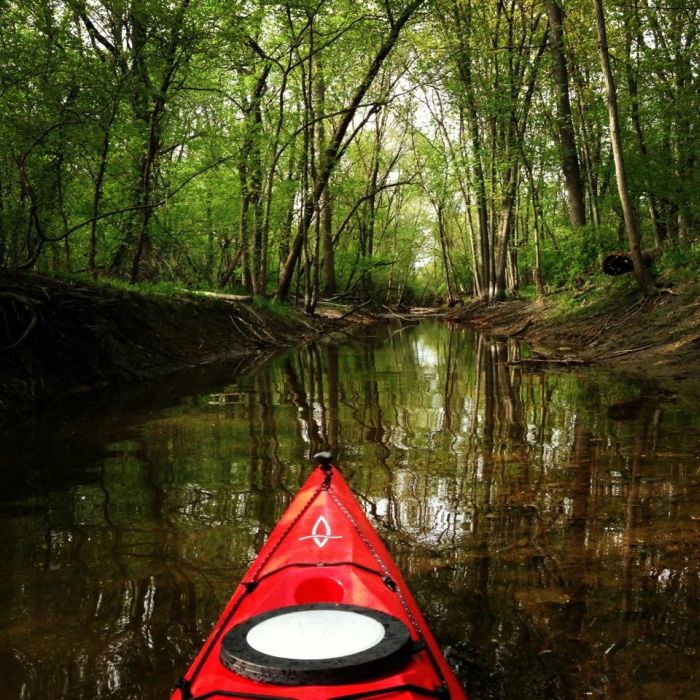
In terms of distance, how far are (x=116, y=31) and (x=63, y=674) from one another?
12173 mm

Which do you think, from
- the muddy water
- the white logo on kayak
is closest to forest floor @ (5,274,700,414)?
the muddy water

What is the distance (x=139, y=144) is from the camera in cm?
1245

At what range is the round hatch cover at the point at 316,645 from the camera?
5.73ft

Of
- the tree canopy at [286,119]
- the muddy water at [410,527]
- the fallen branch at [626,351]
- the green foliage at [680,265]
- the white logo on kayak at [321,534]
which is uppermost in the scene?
the tree canopy at [286,119]

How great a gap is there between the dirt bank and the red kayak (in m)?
6.16

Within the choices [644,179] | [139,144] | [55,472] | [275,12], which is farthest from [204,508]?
[275,12]

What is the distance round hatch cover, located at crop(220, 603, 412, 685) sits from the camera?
68.7 inches

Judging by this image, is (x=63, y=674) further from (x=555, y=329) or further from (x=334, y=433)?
(x=555, y=329)

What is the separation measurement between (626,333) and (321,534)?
11.8 m

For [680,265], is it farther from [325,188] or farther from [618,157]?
[325,188]

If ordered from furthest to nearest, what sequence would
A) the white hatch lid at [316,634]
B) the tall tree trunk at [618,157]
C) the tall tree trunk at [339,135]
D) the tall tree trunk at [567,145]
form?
the tall tree trunk at [567,145] < the tall tree trunk at [339,135] < the tall tree trunk at [618,157] < the white hatch lid at [316,634]

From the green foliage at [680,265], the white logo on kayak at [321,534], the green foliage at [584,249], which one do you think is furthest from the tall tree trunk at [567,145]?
the white logo on kayak at [321,534]

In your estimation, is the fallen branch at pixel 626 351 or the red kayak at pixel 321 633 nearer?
the red kayak at pixel 321 633

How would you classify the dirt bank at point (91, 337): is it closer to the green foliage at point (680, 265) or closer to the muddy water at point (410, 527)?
the muddy water at point (410, 527)
